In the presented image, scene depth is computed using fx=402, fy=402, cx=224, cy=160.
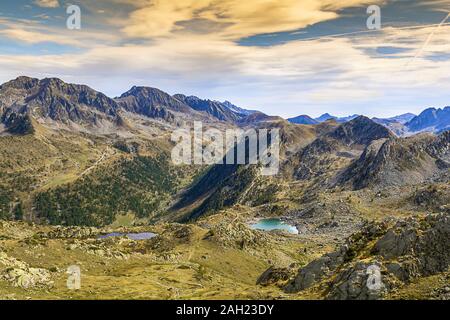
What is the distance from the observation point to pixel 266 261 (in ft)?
578

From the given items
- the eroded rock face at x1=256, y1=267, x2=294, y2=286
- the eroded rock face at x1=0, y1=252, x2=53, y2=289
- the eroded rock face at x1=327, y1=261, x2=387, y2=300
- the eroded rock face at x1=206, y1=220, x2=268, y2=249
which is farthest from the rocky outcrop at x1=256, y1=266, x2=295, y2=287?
the eroded rock face at x1=206, y1=220, x2=268, y2=249

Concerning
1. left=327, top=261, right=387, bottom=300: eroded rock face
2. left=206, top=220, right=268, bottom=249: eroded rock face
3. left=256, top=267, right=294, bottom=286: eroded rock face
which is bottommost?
left=206, top=220, right=268, bottom=249: eroded rock face

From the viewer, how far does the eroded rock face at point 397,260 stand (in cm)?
6028

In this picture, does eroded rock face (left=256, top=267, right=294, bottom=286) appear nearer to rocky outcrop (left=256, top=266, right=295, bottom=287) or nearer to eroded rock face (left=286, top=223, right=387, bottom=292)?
rocky outcrop (left=256, top=266, right=295, bottom=287)

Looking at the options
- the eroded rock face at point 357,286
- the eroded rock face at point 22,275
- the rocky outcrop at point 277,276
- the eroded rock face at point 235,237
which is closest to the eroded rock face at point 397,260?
the eroded rock face at point 357,286

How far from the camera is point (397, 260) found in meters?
64.2

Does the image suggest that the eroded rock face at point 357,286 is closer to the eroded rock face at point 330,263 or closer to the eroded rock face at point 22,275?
the eroded rock face at point 330,263

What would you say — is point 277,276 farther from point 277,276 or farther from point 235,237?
point 235,237

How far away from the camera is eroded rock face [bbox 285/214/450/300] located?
198 feet

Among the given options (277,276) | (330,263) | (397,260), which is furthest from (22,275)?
(397,260)

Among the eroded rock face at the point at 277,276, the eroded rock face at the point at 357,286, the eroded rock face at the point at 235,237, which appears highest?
the eroded rock face at the point at 357,286
